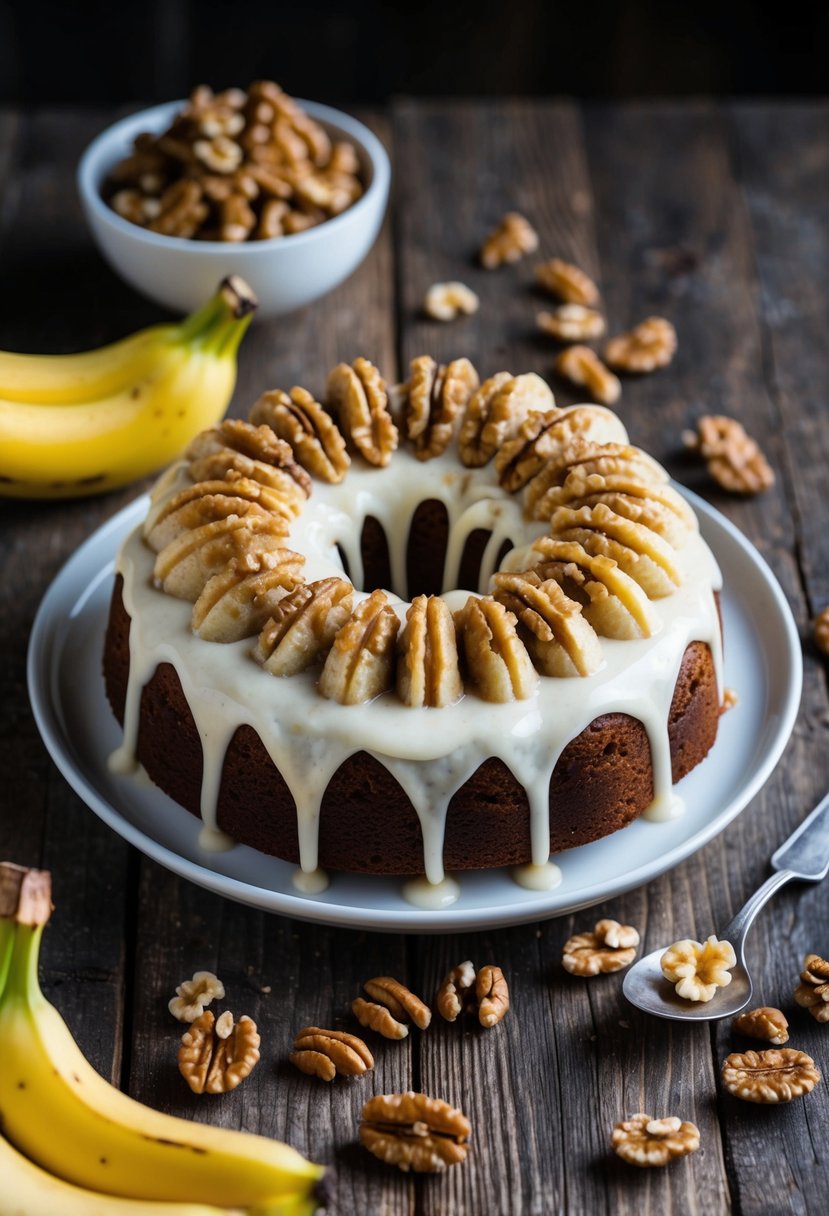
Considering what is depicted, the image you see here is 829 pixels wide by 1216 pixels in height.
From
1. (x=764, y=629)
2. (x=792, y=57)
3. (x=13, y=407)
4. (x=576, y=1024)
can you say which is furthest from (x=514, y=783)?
(x=792, y=57)

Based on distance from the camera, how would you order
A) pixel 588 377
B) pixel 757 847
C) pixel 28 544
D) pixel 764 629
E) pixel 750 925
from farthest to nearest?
pixel 588 377 → pixel 28 544 → pixel 764 629 → pixel 757 847 → pixel 750 925

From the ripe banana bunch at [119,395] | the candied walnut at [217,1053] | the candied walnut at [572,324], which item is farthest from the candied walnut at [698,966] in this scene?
the candied walnut at [572,324]

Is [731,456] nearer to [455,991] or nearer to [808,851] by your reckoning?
[808,851]

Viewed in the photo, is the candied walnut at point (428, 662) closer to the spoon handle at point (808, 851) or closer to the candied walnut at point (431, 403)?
the candied walnut at point (431, 403)

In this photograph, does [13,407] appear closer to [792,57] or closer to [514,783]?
[514,783]

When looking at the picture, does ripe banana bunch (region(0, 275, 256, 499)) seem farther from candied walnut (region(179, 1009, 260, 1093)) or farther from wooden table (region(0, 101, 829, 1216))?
candied walnut (region(179, 1009, 260, 1093))

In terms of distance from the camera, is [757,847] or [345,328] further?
[345,328]

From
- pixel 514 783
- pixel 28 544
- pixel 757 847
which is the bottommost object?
pixel 28 544
